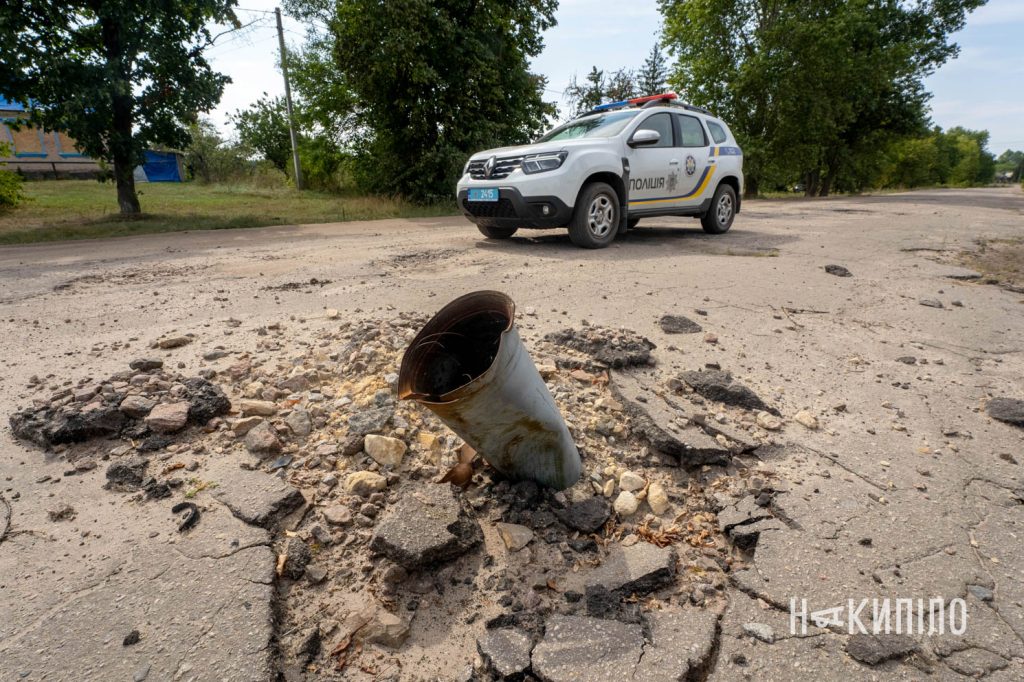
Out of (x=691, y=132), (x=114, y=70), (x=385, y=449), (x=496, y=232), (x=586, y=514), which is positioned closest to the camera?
(x=586, y=514)

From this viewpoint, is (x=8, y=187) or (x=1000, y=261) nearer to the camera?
(x=1000, y=261)

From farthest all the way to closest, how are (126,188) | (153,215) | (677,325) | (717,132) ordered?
(153,215) → (126,188) → (717,132) → (677,325)

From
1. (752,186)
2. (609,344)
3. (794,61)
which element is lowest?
(609,344)

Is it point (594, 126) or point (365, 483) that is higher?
point (594, 126)

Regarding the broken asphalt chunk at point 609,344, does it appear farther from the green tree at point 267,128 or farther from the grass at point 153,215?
the green tree at point 267,128

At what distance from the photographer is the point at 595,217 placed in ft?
23.7

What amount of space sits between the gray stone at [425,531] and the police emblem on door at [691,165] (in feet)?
24.3

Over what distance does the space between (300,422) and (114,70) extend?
12.3 metres

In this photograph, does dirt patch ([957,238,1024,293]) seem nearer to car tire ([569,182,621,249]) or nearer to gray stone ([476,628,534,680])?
car tire ([569,182,621,249])

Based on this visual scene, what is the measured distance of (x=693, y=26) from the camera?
24.6 metres

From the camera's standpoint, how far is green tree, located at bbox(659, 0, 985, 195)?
22.7 metres

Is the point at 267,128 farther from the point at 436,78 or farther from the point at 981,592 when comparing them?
the point at 981,592

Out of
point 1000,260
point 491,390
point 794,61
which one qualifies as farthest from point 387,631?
point 794,61

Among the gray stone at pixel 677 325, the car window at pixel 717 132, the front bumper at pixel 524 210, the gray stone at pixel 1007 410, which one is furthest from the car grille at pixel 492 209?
the gray stone at pixel 1007 410
